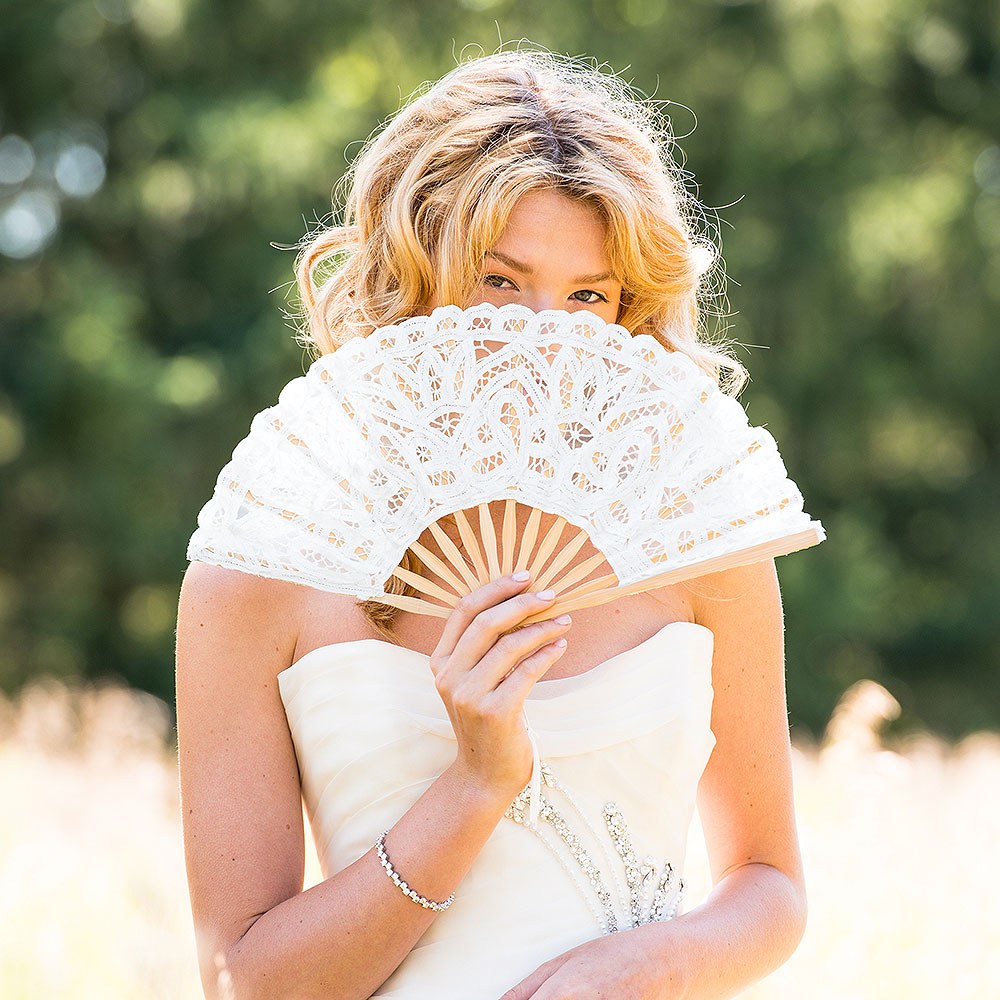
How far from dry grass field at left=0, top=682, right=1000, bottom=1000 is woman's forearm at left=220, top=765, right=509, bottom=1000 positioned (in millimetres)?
532

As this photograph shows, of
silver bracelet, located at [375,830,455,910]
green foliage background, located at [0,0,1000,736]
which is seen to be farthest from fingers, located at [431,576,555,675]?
green foliage background, located at [0,0,1000,736]

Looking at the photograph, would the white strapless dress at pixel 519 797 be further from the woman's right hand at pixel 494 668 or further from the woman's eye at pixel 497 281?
the woman's eye at pixel 497 281

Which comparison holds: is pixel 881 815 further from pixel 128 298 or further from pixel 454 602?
pixel 128 298

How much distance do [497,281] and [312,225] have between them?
11257 mm

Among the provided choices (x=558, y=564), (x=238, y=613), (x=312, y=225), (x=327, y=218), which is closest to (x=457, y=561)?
(x=558, y=564)

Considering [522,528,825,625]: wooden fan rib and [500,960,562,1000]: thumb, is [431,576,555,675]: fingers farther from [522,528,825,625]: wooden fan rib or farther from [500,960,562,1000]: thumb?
[500,960,562,1000]: thumb

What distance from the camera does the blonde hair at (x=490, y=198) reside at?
2.58 meters

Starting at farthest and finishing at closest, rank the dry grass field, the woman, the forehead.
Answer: the dry grass field
the forehead
the woman

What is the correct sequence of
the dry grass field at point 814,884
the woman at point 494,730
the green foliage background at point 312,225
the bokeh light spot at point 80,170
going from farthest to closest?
1. the bokeh light spot at point 80,170
2. the green foliage background at point 312,225
3. the dry grass field at point 814,884
4. the woman at point 494,730

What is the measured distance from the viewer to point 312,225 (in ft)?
44.1

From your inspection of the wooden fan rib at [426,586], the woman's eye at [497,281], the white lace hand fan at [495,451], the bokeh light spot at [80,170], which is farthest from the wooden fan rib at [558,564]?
the bokeh light spot at [80,170]

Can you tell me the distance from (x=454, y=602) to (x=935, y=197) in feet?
42.9

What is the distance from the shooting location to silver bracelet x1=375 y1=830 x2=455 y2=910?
216 centimetres

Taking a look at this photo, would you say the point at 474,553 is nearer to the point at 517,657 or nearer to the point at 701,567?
the point at 517,657
